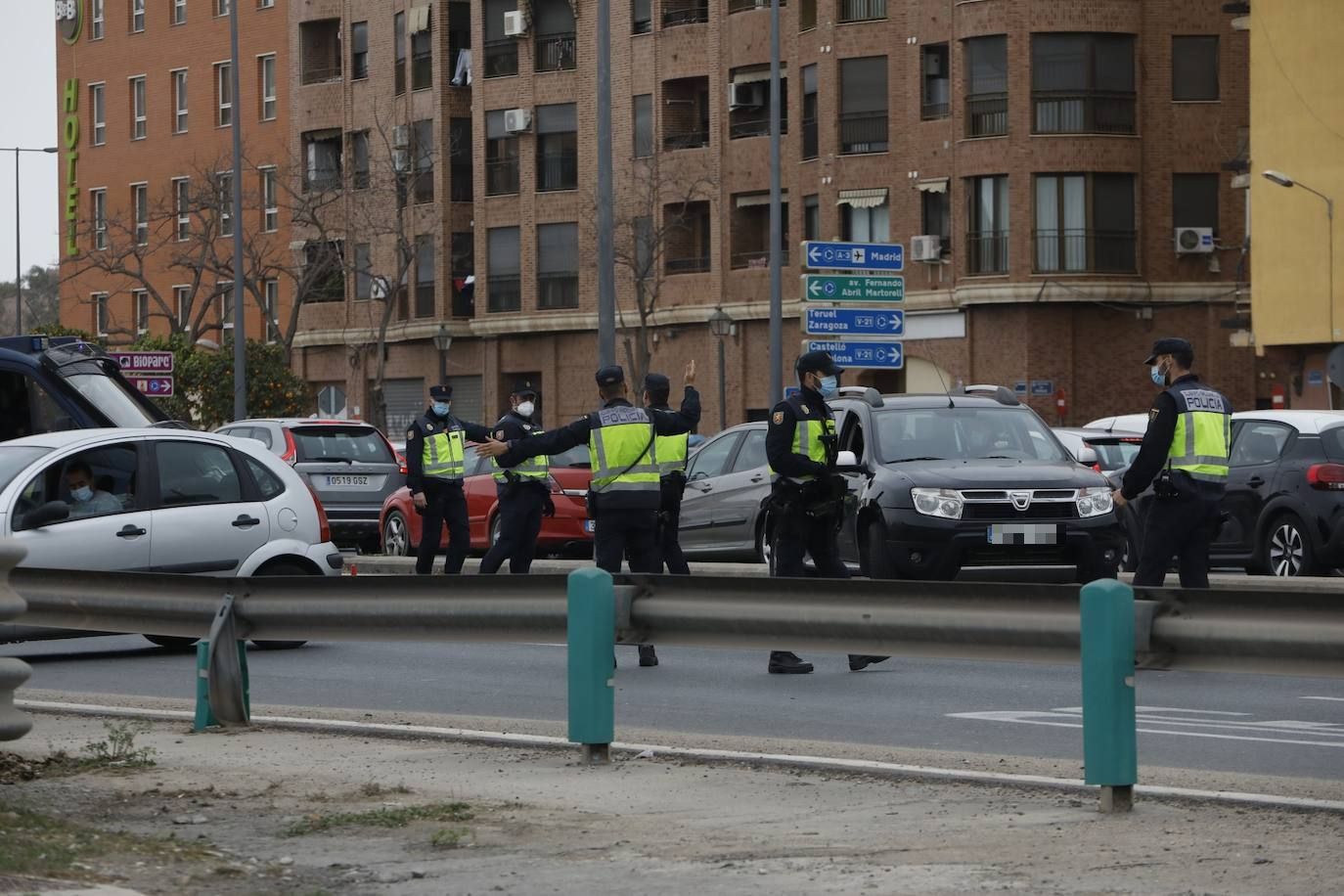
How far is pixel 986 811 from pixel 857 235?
44094 millimetres

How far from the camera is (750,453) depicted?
77.5ft

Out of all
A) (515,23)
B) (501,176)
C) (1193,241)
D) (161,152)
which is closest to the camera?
(1193,241)

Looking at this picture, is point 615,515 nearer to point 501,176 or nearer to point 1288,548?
point 1288,548

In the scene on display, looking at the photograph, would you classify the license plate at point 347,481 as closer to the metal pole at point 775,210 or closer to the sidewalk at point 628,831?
the metal pole at point 775,210

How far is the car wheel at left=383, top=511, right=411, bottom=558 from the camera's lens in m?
29.0

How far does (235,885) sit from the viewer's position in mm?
7684

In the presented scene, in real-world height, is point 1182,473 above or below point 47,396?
below

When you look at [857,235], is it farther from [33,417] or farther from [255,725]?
[255,725]

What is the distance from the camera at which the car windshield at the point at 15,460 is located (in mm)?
16430

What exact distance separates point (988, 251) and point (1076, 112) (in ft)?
10.6

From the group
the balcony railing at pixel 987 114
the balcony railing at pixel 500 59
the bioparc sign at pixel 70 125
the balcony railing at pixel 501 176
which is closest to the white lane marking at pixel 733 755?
the balcony railing at pixel 987 114

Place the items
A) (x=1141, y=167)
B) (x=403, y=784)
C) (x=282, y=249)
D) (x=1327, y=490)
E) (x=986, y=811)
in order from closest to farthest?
(x=986, y=811)
(x=403, y=784)
(x=1327, y=490)
(x=1141, y=167)
(x=282, y=249)

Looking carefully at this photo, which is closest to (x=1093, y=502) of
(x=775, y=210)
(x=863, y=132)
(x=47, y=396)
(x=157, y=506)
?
(x=157, y=506)

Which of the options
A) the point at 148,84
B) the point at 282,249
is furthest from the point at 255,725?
the point at 148,84
